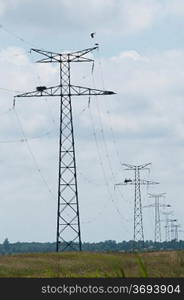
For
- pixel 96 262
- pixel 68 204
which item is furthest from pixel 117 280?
pixel 68 204

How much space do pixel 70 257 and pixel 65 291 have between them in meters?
44.2

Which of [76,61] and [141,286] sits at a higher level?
[76,61]

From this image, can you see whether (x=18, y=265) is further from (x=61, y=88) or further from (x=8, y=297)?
(x=8, y=297)

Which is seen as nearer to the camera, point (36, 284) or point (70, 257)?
point (36, 284)

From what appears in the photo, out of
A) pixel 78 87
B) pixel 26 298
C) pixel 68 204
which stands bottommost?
pixel 26 298

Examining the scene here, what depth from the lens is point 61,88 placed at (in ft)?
217

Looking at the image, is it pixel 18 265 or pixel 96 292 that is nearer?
pixel 96 292

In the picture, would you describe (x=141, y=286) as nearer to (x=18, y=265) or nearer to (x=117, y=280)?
(x=117, y=280)

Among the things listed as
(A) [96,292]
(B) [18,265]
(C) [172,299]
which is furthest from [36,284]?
(B) [18,265]

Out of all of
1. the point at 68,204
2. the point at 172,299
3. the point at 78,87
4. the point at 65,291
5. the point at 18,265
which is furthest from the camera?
the point at 78,87

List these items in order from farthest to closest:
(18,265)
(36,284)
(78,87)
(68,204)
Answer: (78,87) < (68,204) < (18,265) < (36,284)

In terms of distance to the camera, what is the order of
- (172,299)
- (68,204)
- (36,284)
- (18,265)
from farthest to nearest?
(68,204) < (18,265) < (36,284) < (172,299)

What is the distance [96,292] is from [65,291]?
1.03 m

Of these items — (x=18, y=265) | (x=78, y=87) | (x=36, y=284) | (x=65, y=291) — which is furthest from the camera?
(x=78, y=87)
